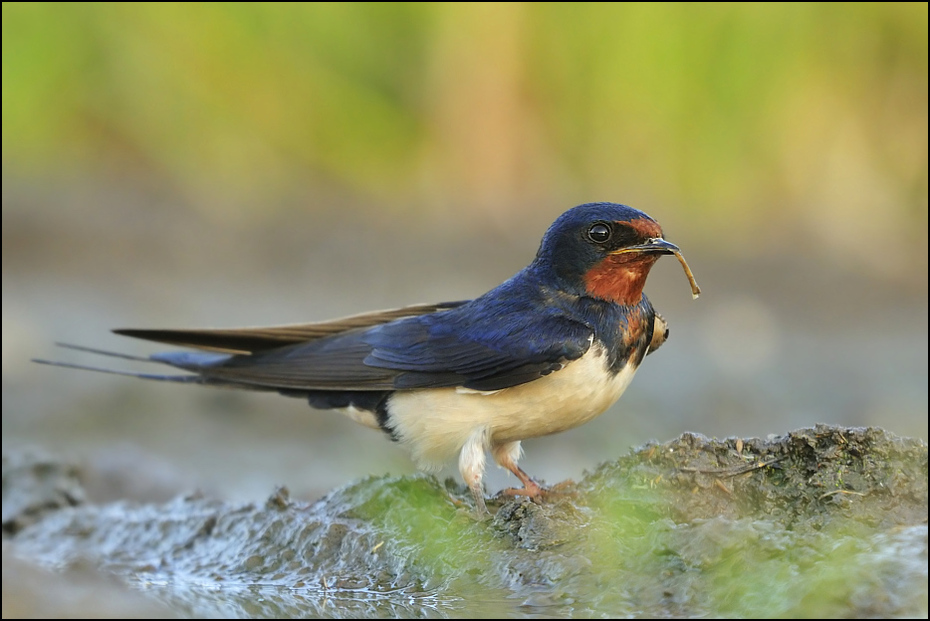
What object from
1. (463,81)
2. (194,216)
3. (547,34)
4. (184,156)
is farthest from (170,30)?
(547,34)

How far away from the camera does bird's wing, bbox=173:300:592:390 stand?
11.4 ft

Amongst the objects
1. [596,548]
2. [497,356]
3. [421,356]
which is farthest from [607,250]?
[596,548]

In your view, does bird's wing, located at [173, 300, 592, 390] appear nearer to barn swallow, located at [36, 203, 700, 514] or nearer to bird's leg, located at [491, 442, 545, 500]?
barn swallow, located at [36, 203, 700, 514]

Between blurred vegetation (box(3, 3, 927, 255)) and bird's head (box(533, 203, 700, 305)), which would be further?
blurred vegetation (box(3, 3, 927, 255))

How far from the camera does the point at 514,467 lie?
12.1ft

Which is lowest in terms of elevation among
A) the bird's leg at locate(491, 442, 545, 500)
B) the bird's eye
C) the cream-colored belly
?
the bird's leg at locate(491, 442, 545, 500)

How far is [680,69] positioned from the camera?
24.3 ft

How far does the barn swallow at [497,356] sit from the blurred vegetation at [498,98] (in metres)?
3.91

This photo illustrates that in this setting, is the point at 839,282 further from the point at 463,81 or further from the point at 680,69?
the point at 463,81

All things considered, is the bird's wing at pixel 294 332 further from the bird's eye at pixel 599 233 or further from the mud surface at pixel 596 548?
the bird's eye at pixel 599 233

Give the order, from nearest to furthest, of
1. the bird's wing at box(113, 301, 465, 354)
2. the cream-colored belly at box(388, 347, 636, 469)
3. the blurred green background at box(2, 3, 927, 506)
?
the cream-colored belly at box(388, 347, 636, 469) < the bird's wing at box(113, 301, 465, 354) < the blurred green background at box(2, 3, 927, 506)

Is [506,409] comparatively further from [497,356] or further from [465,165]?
[465,165]

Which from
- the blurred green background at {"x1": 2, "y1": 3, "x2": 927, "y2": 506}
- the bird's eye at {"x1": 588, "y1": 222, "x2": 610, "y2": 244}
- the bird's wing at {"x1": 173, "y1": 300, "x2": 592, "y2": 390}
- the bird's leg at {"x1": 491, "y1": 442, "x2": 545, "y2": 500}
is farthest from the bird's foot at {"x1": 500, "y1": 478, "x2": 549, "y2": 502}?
the blurred green background at {"x1": 2, "y1": 3, "x2": 927, "y2": 506}

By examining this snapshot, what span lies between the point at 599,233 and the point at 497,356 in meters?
0.49
